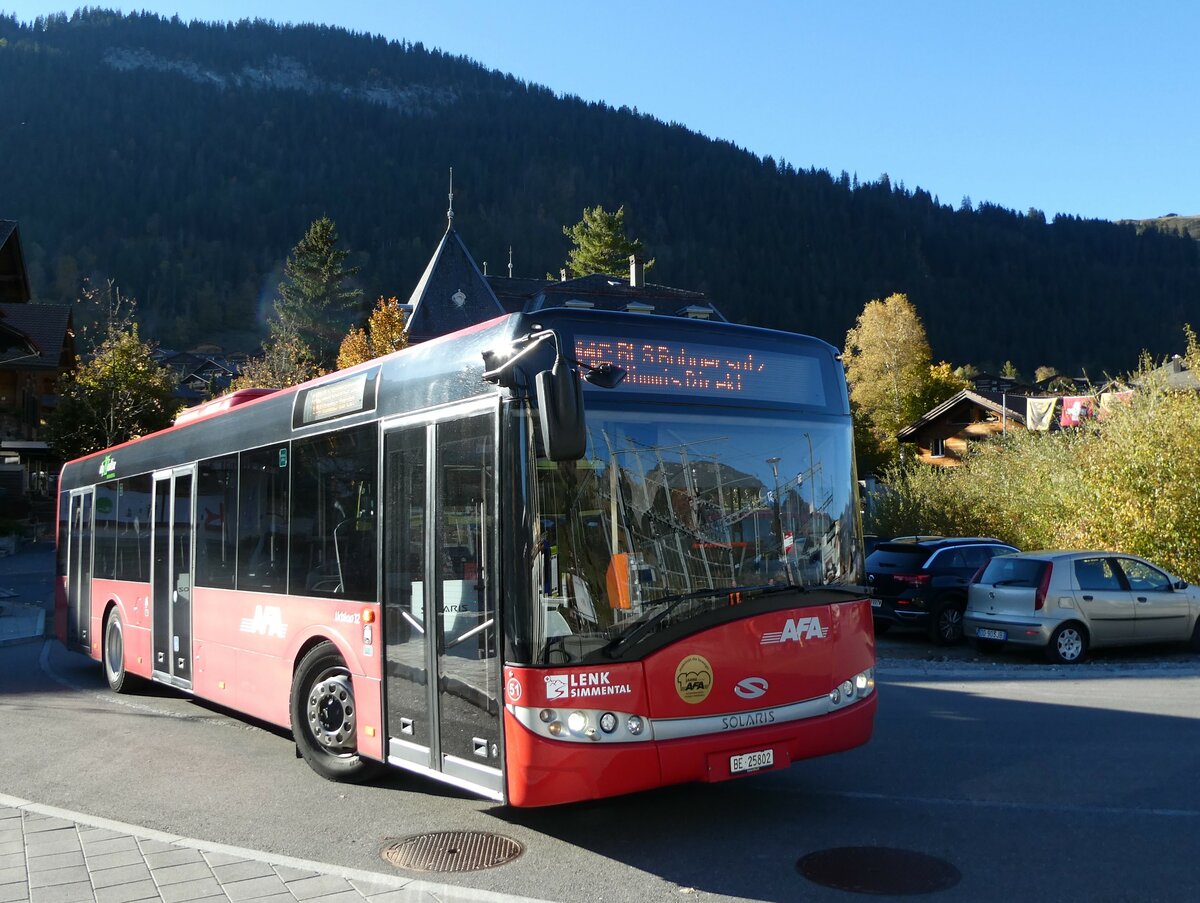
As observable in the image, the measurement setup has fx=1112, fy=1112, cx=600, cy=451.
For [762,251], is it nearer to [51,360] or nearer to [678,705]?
[51,360]

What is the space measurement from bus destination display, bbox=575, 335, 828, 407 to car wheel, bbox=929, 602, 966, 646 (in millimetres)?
11765

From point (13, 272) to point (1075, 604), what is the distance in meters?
49.0

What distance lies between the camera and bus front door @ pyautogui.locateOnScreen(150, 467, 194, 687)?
34.5ft

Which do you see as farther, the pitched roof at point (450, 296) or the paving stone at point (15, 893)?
the pitched roof at point (450, 296)

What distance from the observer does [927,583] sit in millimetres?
17828

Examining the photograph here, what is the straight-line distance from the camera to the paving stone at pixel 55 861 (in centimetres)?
586

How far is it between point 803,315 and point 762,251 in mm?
18147

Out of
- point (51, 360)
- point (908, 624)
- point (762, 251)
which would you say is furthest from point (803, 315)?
point (908, 624)

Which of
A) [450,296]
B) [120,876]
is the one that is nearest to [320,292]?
[450,296]

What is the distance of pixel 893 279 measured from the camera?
155000 millimetres

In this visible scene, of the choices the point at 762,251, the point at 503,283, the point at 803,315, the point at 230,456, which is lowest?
the point at 230,456

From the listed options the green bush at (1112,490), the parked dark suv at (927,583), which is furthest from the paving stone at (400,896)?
the green bush at (1112,490)

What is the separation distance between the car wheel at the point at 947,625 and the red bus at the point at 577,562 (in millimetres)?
11340

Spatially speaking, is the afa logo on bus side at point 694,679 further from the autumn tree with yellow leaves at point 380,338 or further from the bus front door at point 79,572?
the autumn tree with yellow leaves at point 380,338
